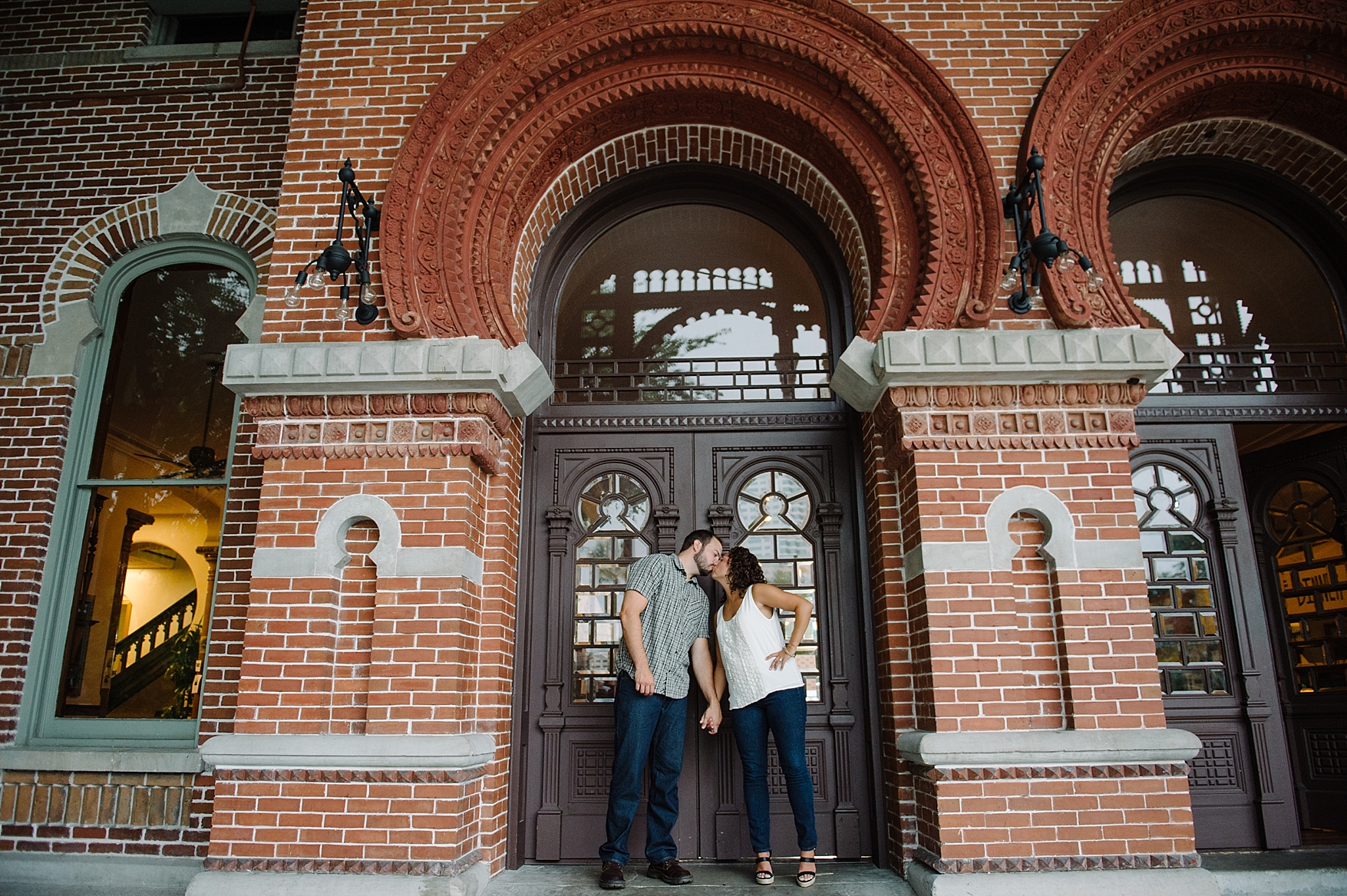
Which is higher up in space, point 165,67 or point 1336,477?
point 165,67

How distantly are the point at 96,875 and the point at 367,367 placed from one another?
342cm

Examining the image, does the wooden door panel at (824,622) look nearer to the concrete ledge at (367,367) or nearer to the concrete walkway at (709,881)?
the concrete walkway at (709,881)

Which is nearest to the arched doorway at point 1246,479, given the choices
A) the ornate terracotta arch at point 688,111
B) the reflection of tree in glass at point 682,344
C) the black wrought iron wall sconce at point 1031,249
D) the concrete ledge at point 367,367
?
the black wrought iron wall sconce at point 1031,249

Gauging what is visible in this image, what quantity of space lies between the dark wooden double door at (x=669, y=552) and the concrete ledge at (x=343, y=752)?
1003 millimetres

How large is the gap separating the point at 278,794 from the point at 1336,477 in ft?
22.3

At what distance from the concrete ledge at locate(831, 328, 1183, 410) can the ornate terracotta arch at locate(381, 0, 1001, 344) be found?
0.82 feet

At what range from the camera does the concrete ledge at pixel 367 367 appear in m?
4.92

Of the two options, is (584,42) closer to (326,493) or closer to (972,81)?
(972,81)

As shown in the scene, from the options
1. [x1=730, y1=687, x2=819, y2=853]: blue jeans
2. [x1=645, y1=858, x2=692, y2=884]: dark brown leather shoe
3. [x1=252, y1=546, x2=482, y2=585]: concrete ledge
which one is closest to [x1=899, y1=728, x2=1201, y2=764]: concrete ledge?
[x1=730, y1=687, x2=819, y2=853]: blue jeans

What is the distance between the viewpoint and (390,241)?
5.25m

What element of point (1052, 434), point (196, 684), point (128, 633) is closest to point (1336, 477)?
point (1052, 434)

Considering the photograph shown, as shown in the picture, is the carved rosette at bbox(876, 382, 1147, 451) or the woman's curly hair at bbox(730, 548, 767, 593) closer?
the carved rosette at bbox(876, 382, 1147, 451)

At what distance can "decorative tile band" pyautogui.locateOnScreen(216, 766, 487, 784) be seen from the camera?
448cm

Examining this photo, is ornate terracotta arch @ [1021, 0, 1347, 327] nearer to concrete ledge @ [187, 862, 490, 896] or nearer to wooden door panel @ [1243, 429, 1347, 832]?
wooden door panel @ [1243, 429, 1347, 832]
